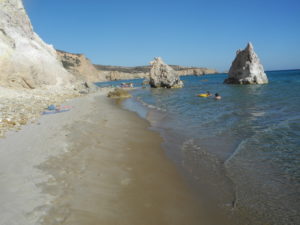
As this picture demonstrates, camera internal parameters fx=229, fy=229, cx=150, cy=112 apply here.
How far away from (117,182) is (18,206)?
5.99 ft

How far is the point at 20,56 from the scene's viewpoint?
23312 mm

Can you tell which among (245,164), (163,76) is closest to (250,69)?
(163,76)

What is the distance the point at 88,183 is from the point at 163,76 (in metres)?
42.4

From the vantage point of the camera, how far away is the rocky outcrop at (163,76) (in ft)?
148

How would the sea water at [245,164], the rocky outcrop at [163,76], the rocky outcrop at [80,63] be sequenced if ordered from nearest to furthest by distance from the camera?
the sea water at [245,164]
the rocky outcrop at [163,76]
the rocky outcrop at [80,63]

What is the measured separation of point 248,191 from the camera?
4496 mm

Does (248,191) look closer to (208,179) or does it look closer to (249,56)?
(208,179)

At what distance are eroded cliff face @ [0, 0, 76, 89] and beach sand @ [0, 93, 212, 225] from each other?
1647cm

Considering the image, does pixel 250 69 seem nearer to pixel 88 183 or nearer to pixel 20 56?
pixel 20 56

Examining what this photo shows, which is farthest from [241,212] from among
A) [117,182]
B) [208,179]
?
[117,182]

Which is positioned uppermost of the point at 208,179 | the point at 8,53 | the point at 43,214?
the point at 8,53

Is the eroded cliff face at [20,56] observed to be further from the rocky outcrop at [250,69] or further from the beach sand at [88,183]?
the rocky outcrop at [250,69]

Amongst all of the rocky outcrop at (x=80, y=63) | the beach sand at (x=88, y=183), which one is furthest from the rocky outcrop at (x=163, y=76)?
the rocky outcrop at (x=80, y=63)

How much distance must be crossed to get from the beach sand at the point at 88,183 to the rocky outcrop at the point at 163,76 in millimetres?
38040
